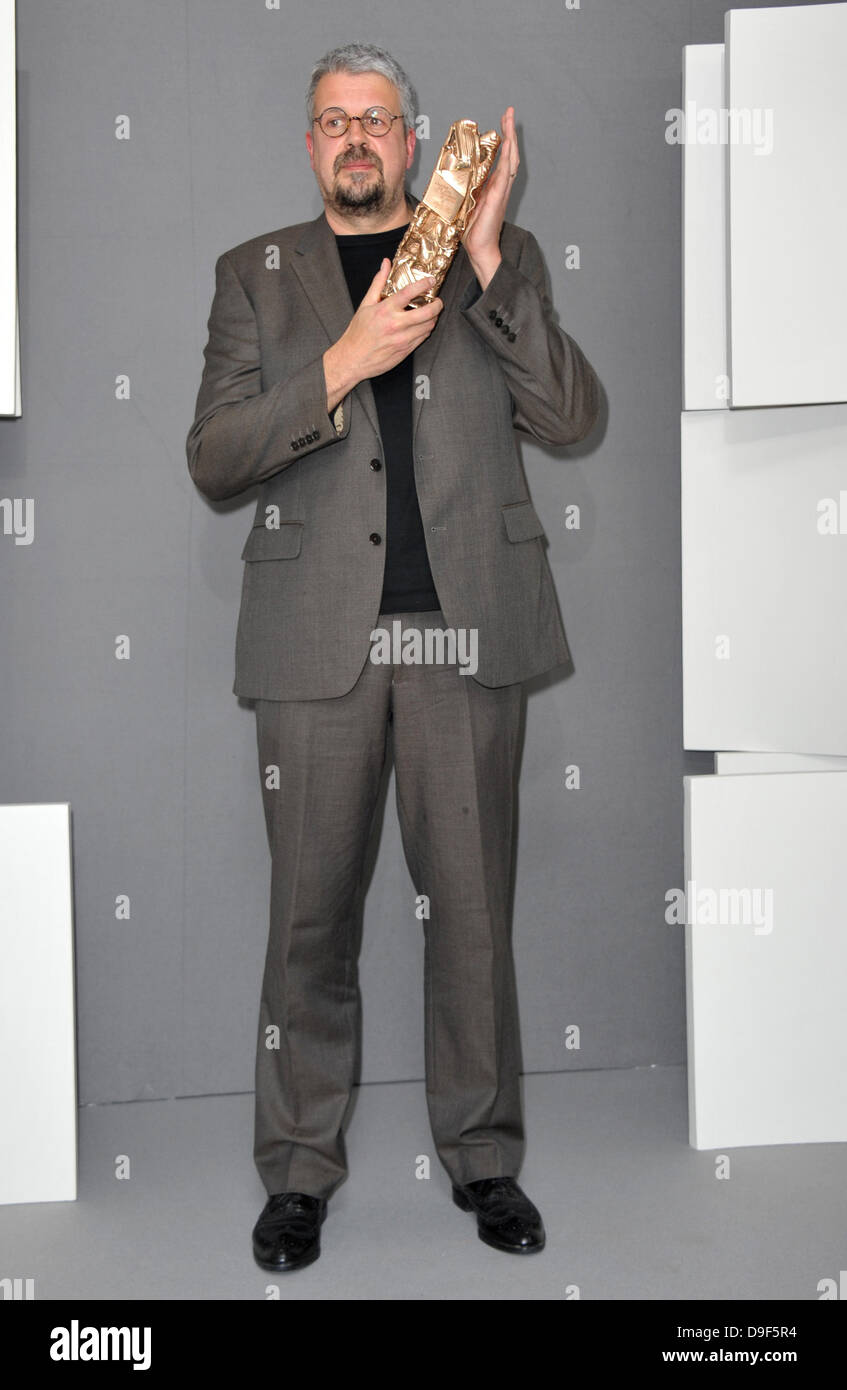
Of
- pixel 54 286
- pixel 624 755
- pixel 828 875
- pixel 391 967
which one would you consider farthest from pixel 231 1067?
pixel 54 286

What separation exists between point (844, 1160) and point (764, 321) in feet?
4.80

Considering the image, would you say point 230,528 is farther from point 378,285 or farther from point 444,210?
point 444,210

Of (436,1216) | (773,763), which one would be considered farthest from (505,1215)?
(773,763)

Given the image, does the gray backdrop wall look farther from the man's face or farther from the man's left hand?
the man's left hand

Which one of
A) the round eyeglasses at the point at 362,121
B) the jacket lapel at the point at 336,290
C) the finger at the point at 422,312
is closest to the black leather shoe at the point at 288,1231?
the jacket lapel at the point at 336,290

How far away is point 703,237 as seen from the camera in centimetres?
243

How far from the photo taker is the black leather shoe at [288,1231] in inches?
77.7

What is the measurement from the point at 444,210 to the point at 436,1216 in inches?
60.9

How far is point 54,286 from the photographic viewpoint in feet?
8.32

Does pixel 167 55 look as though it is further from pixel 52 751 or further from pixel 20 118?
pixel 52 751

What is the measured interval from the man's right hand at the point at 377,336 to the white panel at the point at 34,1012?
0.85 m

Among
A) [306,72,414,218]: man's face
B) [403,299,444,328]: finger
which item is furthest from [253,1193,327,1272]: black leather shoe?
[306,72,414,218]: man's face

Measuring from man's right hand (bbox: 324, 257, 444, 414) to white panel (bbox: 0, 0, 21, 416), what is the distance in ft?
1.94

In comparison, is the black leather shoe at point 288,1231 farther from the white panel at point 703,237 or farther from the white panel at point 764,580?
the white panel at point 703,237
